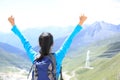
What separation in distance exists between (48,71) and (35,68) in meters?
0.36

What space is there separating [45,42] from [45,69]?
691 millimetres

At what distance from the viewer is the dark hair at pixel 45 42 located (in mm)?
9633

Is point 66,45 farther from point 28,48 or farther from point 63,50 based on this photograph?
point 28,48

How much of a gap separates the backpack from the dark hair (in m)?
0.16

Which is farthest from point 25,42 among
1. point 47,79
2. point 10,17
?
point 47,79

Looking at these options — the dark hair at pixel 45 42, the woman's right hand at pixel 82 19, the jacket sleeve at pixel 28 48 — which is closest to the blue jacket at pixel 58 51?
the jacket sleeve at pixel 28 48

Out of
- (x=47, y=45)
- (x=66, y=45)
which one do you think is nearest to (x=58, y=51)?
(x=66, y=45)

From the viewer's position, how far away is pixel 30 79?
31.8 feet

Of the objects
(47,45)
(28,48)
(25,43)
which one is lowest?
(47,45)

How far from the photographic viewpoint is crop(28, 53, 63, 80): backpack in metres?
9.58

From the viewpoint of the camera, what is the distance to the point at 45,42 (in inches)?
380

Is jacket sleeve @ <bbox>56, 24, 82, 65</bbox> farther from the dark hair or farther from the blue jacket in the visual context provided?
the dark hair

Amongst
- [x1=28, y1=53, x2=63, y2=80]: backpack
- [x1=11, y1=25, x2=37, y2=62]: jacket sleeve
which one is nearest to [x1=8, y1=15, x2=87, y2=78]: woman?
[x1=11, y1=25, x2=37, y2=62]: jacket sleeve

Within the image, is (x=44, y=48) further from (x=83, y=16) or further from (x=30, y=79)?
(x=83, y=16)
